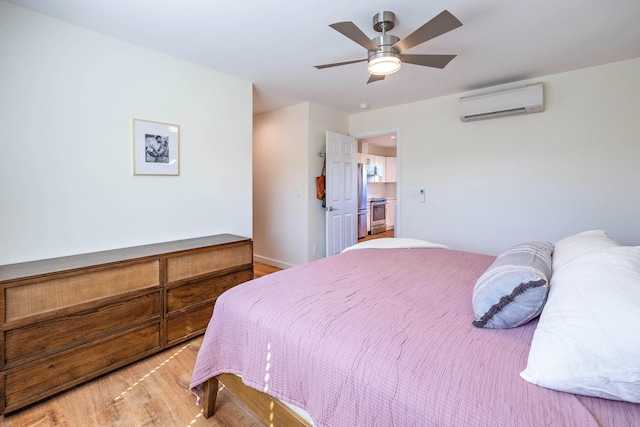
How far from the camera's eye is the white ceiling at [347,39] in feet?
6.04

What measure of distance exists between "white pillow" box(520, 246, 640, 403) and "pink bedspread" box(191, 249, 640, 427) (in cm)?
5

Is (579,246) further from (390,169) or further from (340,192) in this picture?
(390,169)

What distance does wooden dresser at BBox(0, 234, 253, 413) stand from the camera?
1573 mm

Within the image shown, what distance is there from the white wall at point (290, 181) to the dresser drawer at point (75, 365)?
2299mm

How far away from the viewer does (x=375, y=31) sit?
210cm

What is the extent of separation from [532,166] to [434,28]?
2292mm

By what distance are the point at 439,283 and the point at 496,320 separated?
20.6 inches

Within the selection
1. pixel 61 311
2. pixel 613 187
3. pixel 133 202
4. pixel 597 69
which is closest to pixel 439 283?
pixel 61 311

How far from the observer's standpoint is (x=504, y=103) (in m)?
3.06

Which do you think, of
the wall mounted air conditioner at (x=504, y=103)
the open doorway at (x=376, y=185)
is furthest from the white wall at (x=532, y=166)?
the open doorway at (x=376, y=185)

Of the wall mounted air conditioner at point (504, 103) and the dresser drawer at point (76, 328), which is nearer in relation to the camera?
the dresser drawer at point (76, 328)

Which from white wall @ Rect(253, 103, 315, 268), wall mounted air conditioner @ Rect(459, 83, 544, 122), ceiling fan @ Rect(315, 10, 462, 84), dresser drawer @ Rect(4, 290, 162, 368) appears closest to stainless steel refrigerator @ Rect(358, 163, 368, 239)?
white wall @ Rect(253, 103, 315, 268)

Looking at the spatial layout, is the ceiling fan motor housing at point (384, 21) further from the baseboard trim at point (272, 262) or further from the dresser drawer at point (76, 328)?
the baseboard trim at point (272, 262)

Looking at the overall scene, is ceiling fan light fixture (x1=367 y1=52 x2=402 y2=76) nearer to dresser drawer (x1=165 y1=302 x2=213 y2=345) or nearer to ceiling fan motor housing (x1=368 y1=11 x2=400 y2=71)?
ceiling fan motor housing (x1=368 y1=11 x2=400 y2=71)
